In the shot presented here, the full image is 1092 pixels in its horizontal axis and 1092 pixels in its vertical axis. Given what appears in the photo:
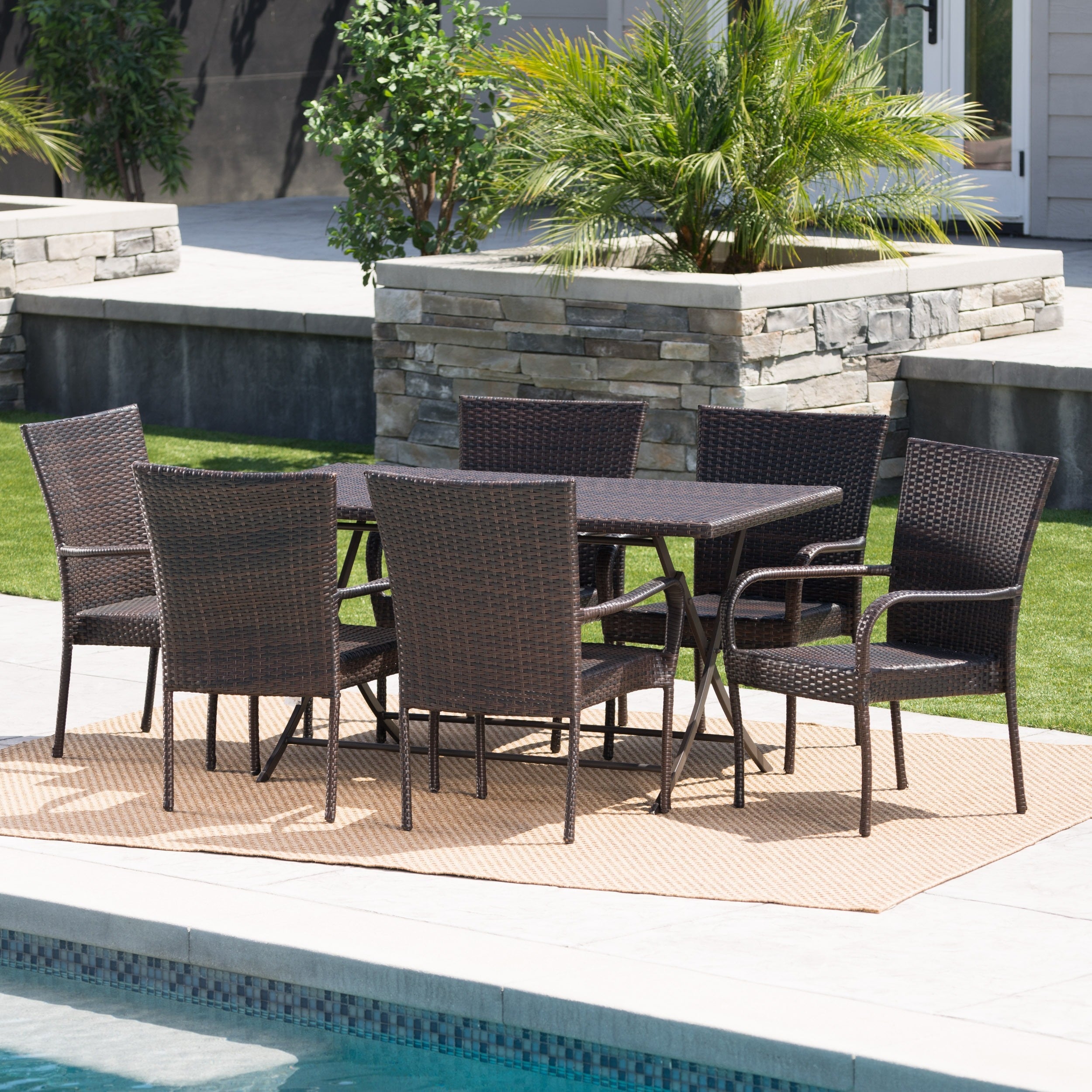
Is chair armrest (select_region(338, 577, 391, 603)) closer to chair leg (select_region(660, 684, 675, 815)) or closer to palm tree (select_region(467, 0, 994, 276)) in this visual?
chair leg (select_region(660, 684, 675, 815))

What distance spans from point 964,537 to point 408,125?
17.5ft

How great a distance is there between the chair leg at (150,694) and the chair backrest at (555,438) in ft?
3.66

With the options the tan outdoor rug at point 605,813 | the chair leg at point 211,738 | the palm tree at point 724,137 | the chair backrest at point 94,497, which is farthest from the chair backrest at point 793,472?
the palm tree at point 724,137

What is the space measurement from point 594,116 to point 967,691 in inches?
186

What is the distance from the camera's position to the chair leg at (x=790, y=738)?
5773mm

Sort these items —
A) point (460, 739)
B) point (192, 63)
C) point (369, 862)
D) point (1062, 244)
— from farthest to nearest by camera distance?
point (192, 63) < point (1062, 244) < point (460, 739) < point (369, 862)

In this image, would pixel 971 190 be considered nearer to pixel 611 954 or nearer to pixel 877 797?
pixel 877 797

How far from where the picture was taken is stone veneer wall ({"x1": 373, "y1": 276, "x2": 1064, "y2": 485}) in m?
8.95

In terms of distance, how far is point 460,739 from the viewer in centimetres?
627

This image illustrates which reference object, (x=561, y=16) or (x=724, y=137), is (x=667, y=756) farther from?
(x=561, y=16)

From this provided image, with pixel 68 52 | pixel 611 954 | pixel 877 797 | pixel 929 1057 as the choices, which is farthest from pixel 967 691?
pixel 68 52

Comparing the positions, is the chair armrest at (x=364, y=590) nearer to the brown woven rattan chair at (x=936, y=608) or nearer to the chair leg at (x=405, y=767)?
the chair leg at (x=405, y=767)

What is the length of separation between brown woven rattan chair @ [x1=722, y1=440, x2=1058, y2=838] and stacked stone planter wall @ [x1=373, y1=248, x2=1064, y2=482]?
10.8 feet

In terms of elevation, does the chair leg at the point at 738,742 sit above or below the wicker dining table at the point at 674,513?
below
